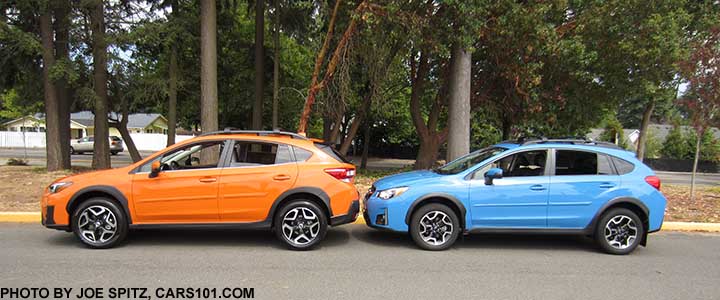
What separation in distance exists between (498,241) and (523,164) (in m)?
1.24

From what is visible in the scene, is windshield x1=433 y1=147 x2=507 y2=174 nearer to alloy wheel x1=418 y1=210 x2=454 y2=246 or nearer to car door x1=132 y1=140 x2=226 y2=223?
alloy wheel x1=418 y1=210 x2=454 y2=246

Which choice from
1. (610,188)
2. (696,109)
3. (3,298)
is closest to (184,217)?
(3,298)

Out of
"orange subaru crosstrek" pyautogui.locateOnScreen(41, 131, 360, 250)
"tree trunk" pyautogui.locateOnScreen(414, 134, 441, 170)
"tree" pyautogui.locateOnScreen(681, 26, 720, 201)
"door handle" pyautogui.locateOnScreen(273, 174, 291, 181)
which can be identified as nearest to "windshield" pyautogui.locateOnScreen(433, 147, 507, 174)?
"orange subaru crosstrek" pyautogui.locateOnScreen(41, 131, 360, 250)

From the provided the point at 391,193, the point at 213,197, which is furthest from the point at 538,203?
the point at 213,197

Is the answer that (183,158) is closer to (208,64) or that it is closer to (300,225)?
(300,225)

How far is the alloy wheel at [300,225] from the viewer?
527 centimetres

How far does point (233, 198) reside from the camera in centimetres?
522

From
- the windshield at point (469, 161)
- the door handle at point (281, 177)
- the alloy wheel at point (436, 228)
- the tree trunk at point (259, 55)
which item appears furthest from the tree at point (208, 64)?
the alloy wheel at point (436, 228)

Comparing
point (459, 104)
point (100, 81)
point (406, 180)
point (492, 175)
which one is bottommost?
point (406, 180)

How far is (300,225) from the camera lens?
529 cm

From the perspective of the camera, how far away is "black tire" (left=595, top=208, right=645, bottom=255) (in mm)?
5332

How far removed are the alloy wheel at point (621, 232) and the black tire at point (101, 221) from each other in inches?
257

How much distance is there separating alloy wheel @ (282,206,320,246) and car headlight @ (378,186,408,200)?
3.16 feet

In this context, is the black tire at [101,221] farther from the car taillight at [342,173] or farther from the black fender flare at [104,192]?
the car taillight at [342,173]
